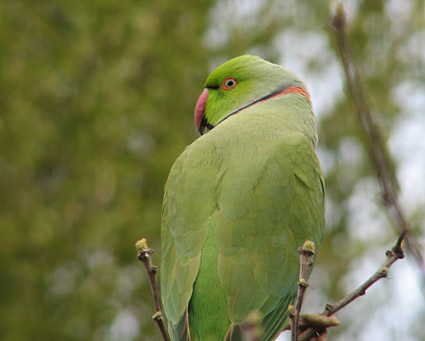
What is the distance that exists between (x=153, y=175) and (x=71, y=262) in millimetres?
914

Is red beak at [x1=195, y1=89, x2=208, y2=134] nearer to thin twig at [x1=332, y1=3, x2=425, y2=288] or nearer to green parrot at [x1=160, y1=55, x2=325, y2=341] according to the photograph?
green parrot at [x1=160, y1=55, x2=325, y2=341]

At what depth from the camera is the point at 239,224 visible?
7.64 ft

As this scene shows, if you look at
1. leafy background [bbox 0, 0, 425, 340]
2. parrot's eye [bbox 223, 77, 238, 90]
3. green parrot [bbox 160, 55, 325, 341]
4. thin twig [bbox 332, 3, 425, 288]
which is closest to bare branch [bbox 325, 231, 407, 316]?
thin twig [bbox 332, 3, 425, 288]

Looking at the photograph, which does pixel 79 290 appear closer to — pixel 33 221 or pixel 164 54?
pixel 33 221

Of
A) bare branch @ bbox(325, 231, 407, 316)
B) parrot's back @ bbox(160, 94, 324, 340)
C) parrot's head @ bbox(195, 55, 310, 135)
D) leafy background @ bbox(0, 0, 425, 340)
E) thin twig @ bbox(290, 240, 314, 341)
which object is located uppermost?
leafy background @ bbox(0, 0, 425, 340)

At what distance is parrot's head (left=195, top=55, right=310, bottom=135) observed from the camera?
121 inches

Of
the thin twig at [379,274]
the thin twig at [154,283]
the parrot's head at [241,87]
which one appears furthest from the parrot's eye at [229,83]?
the thin twig at [154,283]

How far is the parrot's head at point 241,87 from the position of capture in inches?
121

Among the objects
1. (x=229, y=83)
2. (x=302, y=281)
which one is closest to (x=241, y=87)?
(x=229, y=83)

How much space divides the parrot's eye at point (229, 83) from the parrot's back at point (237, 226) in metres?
0.48

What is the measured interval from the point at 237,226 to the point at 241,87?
3.25 ft

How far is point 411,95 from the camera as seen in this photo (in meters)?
6.13

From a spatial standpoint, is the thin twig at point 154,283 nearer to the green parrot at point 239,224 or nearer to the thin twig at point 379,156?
the green parrot at point 239,224

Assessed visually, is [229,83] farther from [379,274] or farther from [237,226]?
[379,274]
